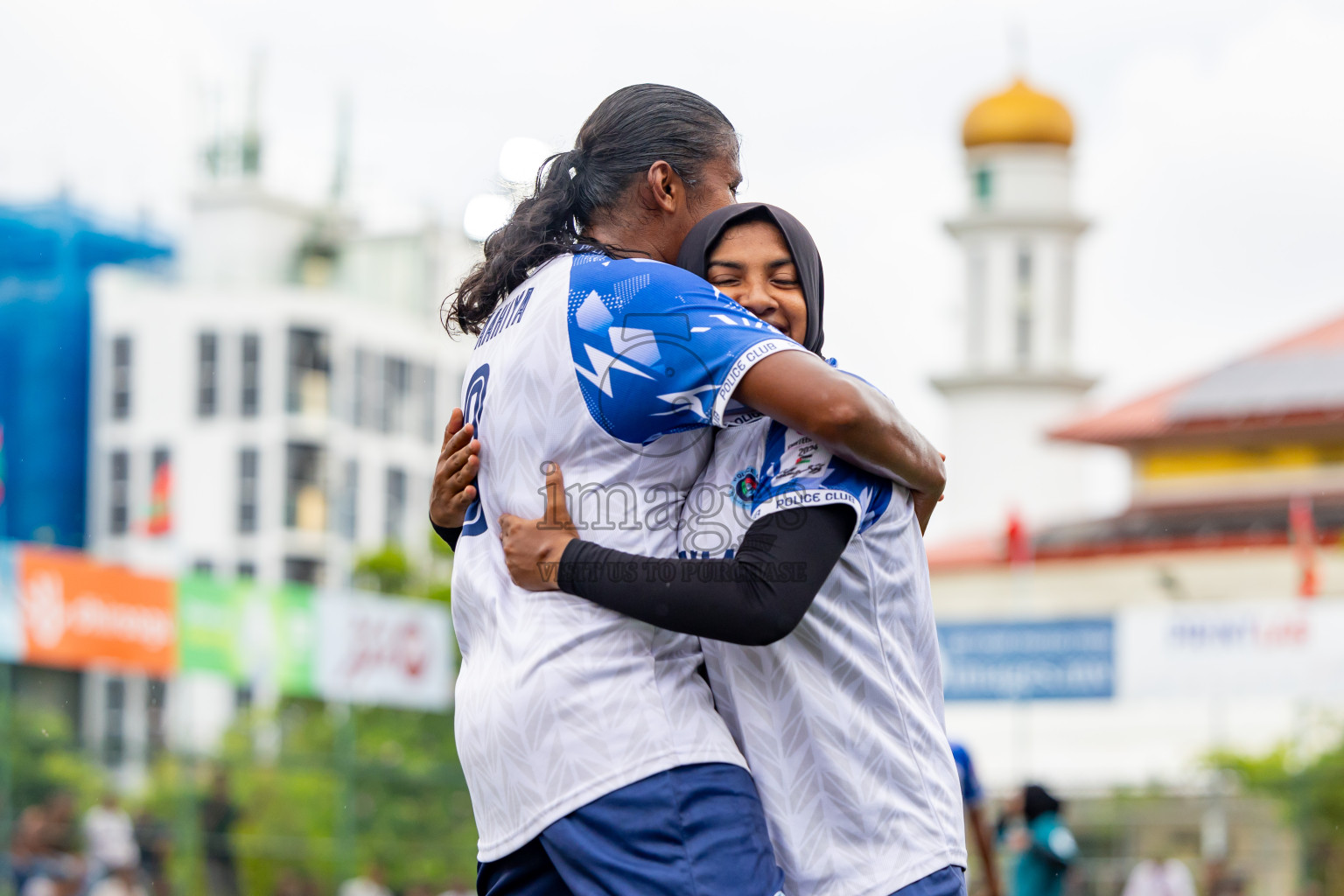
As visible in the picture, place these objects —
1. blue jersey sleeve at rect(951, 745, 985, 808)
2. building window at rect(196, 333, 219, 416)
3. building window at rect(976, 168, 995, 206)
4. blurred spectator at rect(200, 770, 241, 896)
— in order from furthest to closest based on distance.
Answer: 1. building window at rect(976, 168, 995, 206)
2. building window at rect(196, 333, 219, 416)
3. blurred spectator at rect(200, 770, 241, 896)
4. blue jersey sleeve at rect(951, 745, 985, 808)

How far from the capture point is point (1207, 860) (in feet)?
54.9

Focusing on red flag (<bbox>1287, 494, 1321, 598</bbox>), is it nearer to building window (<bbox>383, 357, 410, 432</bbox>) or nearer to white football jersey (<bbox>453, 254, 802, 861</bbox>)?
building window (<bbox>383, 357, 410, 432</bbox>)

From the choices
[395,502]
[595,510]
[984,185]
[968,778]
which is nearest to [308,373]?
[395,502]

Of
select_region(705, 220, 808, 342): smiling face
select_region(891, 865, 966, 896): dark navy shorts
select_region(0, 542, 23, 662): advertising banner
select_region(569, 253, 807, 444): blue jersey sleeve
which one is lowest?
select_region(0, 542, 23, 662): advertising banner

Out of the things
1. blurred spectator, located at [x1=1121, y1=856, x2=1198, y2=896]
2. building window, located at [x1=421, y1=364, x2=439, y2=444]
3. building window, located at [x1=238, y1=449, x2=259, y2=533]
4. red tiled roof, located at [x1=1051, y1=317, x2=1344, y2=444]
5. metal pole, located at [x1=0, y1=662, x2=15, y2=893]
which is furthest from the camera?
building window, located at [x1=421, y1=364, x2=439, y2=444]

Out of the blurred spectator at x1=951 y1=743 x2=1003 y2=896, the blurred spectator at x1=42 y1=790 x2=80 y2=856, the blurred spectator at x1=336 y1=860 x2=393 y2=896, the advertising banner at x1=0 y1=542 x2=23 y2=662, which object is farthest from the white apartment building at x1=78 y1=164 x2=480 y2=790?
the blurred spectator at x1=951 y1=743 x2=1003 y2=896

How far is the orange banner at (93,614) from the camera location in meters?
15.6

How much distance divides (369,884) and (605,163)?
13.9 m

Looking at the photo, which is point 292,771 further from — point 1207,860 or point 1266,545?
point 1266,545

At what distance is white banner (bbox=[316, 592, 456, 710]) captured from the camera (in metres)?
19.3

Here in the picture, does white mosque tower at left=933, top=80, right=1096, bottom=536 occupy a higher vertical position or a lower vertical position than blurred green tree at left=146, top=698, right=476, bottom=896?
higher

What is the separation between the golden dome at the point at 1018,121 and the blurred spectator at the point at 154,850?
39494 millimetres

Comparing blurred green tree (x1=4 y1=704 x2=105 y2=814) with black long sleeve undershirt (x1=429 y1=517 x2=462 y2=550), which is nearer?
black long sleeve undershirt (x1=429 y1=517 x2=462 y2=550)

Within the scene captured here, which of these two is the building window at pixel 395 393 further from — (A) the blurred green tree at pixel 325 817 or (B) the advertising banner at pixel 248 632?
(A) the blurred green tree at pixel 325 817
